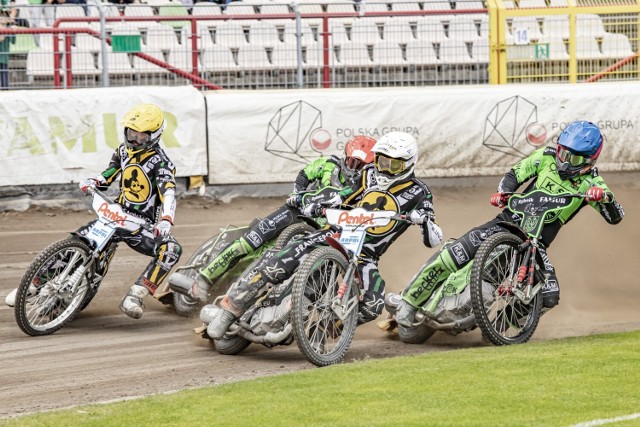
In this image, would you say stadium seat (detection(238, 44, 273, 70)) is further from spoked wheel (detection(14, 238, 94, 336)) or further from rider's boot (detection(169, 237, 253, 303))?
spoked wheel (detection(14, 238, 94, 336))

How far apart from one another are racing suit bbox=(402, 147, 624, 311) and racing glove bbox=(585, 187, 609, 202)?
2.9 inches

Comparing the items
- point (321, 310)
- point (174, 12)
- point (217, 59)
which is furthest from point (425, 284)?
point (174, 12)

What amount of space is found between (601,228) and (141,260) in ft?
19.4

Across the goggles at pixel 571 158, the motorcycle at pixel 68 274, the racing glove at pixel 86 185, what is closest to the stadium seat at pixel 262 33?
the racing glove at pixel 86 185

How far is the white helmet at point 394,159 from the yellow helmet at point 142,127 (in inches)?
93.5

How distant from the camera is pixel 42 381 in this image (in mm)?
9094

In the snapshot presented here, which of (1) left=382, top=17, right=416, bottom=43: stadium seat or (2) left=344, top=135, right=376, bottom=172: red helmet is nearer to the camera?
(2) left=344, top=135, right=376, bottom=172: red helmet

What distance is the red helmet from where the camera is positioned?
11.6 meters

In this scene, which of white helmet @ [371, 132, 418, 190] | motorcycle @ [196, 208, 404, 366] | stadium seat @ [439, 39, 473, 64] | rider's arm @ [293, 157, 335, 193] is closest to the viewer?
motorcycle @ [196, 208, 404, 366]

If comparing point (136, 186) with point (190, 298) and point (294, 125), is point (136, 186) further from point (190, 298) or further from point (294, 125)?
point (294, 125)

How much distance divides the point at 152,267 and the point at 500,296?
343cm

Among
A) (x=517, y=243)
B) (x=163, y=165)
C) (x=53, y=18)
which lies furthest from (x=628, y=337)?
(x=53, y=18)

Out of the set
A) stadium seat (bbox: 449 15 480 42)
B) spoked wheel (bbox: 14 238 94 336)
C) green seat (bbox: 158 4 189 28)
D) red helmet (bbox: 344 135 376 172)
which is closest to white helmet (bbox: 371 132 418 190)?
red helmet (bbox: 344 135 376 172)

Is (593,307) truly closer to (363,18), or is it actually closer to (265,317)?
(265,317)
